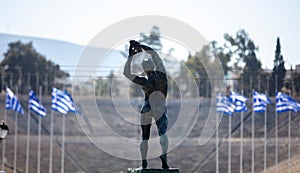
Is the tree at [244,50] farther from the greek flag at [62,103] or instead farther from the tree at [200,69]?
the greek flag at [62,103]

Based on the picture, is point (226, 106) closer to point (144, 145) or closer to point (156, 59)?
point (156, 59)

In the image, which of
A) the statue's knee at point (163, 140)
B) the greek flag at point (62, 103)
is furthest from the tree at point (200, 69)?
the statue's knee at point (163, 140)

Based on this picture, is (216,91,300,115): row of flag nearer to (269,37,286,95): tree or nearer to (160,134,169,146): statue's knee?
(269,37,286,95): tree

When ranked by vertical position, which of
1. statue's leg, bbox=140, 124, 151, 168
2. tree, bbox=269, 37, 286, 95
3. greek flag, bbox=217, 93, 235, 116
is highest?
tree, bbox=269, 37, 286, 95

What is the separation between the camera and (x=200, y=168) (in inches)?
2739

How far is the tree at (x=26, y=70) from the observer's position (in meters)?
96.1

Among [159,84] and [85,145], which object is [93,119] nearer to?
[85,145]

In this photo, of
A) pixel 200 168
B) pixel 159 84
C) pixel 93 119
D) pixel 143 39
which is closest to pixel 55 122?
pixel 93 119

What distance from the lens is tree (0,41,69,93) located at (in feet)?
315

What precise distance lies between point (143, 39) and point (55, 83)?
1449cm

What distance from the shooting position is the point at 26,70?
9962 centimetres

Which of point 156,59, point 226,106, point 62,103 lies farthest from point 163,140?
point 226,106

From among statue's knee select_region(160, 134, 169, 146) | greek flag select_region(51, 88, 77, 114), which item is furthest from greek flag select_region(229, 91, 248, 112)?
statue's knee select_region(160, 134, 169, 146)

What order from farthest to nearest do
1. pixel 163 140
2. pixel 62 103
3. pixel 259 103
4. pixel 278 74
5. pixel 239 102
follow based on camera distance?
pixel 278 74 → pixel 239 102 → pixel 259 103 → pixel 62 103 → pixel 163 140
